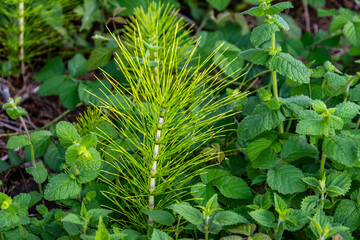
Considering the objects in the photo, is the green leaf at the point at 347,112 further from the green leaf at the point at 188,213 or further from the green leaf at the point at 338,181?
the green leaf at the point at 188,213

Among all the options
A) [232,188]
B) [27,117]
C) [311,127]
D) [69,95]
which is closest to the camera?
[311,127]

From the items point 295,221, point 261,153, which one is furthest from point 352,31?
point 295,221

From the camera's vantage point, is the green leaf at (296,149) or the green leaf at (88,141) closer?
the green leaf at (88,141)

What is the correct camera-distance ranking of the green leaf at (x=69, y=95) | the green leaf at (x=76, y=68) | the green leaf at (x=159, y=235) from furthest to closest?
the green leaf at (x=76, y=68), the green leaf at (x=69, y=95), the green leaf at (x=159, y=235)

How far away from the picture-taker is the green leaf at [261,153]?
169cm

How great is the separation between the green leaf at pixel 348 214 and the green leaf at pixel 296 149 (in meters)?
0.22

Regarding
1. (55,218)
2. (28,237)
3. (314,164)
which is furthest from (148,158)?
(314,164)

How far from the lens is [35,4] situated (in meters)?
2.65

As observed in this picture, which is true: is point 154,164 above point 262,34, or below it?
below

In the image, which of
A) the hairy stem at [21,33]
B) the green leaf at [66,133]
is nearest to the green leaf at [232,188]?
the green leaf at [66,133]

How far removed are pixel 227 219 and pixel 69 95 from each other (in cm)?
126

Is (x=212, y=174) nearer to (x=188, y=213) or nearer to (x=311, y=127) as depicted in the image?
(x=188, y=213)

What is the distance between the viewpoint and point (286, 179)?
1.65 meters

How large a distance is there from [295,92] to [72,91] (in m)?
1.16
